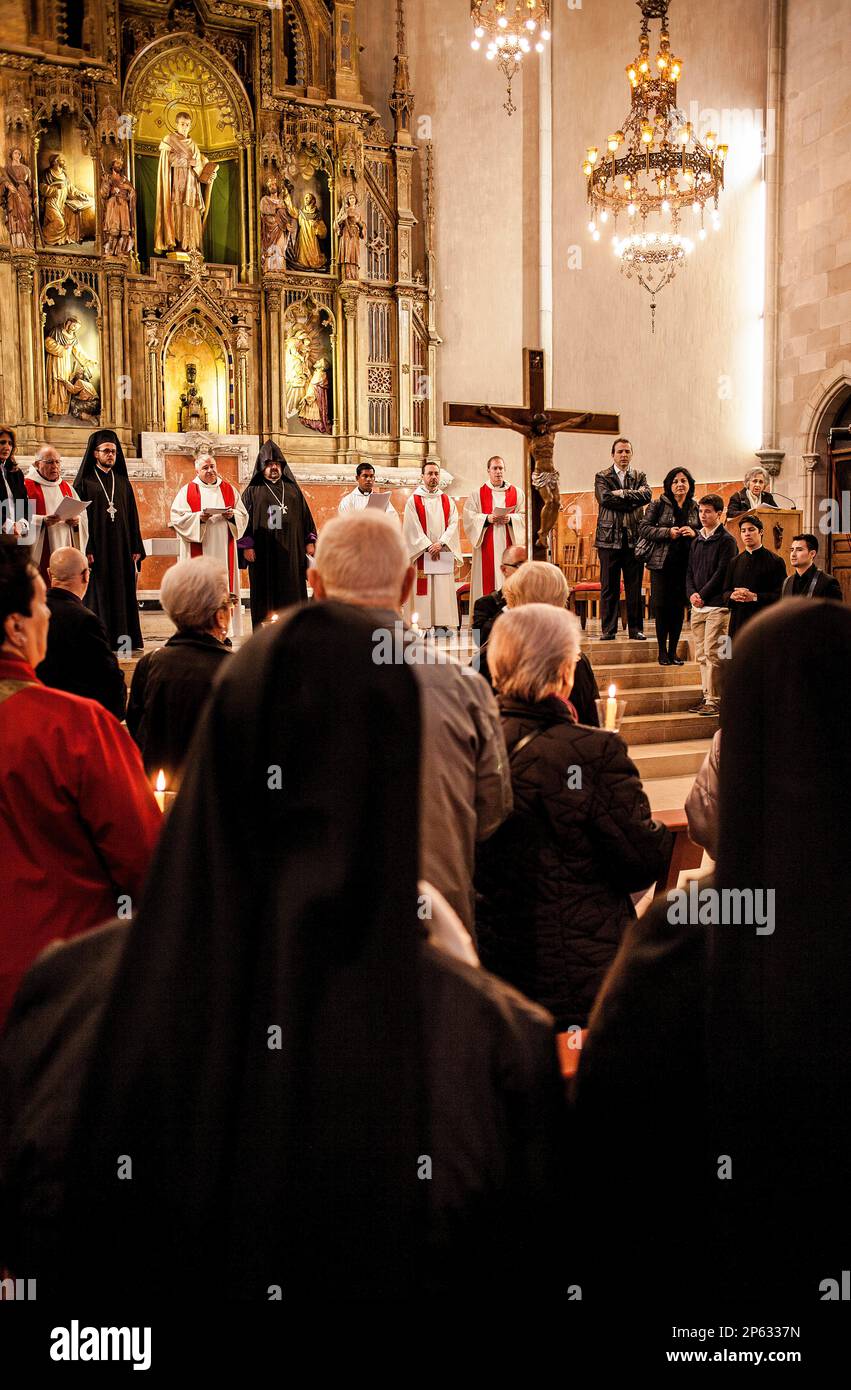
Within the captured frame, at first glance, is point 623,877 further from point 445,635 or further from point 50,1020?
point 445,635

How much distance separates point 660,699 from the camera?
30.3 ft

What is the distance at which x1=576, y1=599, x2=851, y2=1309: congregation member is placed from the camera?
1.25 meters

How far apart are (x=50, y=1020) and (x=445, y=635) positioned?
10.5 meters

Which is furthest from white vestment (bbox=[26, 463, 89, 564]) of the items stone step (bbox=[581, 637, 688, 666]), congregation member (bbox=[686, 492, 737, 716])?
congregation member (bbox=[686, 492, 737, 716])

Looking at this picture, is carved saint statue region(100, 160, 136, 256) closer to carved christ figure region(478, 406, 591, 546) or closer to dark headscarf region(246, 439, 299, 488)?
dark headscarf region(246, 439, 299, 488)

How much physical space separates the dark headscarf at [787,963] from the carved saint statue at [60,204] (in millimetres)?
14327

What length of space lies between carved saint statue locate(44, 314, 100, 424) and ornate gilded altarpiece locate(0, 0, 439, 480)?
0.02 meters

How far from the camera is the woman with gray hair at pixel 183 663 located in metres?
3.62

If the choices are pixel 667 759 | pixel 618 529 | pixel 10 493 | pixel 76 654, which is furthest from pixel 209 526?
pixel 76 654

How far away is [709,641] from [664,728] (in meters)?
0.91

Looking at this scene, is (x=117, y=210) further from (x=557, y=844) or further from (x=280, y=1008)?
(x=280, y=1008)
